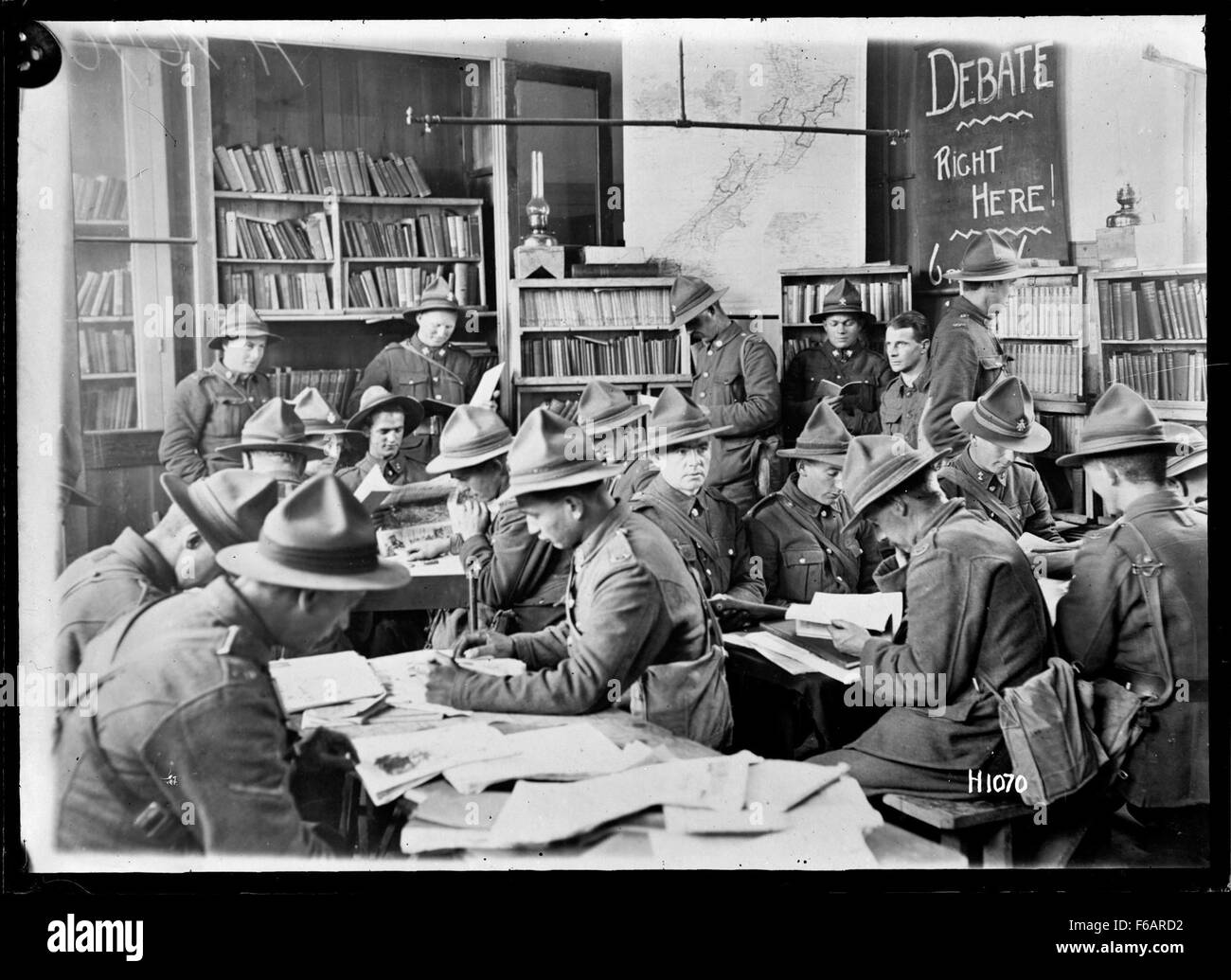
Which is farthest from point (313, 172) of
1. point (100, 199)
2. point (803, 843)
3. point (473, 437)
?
point (803, 843)

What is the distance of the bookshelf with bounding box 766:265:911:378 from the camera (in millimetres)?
3924

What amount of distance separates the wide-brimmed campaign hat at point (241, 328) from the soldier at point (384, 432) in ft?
1.14

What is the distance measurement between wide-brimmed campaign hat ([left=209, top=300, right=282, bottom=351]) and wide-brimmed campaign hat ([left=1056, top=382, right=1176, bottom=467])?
2.57 m

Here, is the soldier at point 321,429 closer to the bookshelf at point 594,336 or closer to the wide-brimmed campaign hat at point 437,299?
the wide-brimmed campaign hat at point 437,299

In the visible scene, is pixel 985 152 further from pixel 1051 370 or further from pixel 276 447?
pixel 276 447

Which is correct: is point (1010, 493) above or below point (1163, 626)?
above

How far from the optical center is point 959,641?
3.68 meters

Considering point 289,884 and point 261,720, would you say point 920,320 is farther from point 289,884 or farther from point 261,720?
point 289,884

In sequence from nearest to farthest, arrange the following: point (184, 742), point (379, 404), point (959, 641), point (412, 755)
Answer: point (412, 755) → point (184, 742) → point (959, 641) → point (379, 404)

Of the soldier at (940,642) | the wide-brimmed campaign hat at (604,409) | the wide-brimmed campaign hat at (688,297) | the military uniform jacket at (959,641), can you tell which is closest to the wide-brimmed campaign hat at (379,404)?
the wide-brimmed campaign hat at (604,409)

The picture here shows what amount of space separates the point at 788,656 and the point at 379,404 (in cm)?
A: 149

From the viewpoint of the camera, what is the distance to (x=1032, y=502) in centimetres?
392
